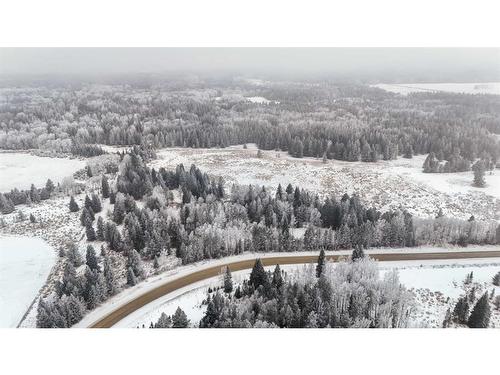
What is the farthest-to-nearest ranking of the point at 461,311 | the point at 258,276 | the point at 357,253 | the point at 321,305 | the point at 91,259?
the point at 357,253, the point at 91,259, the point at 258,276, the point at 461,311, the point at 321,305

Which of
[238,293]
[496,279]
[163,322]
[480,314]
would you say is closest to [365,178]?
[496,279]

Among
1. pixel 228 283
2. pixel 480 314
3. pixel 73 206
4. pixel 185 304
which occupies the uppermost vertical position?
pixel 73 206

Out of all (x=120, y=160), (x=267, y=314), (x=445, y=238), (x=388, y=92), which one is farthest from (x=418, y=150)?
(x=120, y=160)

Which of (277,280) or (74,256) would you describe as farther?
(74,256)

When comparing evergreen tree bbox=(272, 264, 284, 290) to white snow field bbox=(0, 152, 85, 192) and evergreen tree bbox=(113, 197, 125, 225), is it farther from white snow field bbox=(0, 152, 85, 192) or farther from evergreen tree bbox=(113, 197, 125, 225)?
white snow field bbox=(0, 152, 85, 192)

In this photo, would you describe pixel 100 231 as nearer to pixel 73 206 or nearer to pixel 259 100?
pixel 73 206

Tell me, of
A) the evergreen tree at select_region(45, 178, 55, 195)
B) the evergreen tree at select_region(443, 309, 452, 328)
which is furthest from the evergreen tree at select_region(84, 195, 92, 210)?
the evergreen tree at select_region(443, 309, 452, 328)
